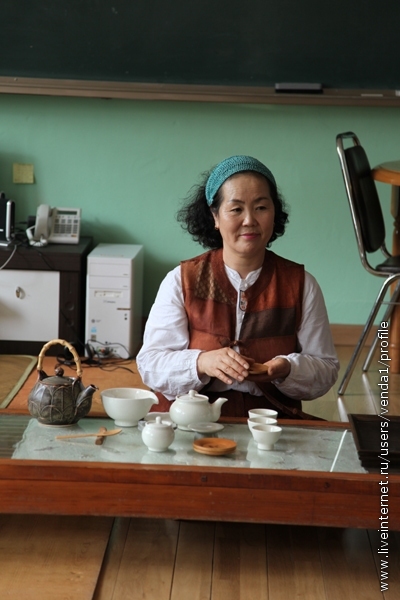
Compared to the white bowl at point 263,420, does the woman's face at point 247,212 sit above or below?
above

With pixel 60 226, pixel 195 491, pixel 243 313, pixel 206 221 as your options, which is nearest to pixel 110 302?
pixel 60 226

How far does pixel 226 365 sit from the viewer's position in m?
2.08

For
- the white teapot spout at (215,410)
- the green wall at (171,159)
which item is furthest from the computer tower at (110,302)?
the white teapot spout at (215,410)

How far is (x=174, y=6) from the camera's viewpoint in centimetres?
405

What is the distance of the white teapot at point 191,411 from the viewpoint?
2.01m

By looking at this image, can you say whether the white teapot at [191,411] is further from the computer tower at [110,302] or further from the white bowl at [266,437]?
the computer tower at [110,302]

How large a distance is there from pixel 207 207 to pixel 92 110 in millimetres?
2022

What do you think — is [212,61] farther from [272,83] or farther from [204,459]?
[204,459]

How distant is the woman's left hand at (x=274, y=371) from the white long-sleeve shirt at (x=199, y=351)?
3 cm

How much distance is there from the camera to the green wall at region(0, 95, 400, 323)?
422 cm

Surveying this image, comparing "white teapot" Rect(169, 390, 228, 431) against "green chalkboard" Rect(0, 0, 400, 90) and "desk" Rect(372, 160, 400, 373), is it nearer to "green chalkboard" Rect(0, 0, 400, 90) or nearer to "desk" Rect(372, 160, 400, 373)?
"desk" Rect(372, 160, 400, 373)

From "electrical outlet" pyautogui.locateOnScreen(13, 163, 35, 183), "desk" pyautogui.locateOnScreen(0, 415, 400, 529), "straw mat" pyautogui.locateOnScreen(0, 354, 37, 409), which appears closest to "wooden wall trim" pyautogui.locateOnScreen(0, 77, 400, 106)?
"electrical outlet" pyautogui.locateOnScreen(13, 163, 35, 183)

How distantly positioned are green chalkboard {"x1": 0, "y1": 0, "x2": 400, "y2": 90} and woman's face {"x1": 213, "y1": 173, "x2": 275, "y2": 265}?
1997 mm

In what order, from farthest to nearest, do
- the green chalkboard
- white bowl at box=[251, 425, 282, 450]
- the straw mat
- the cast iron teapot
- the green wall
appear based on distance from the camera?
the green wall, the green chalkboard, the straw mat, the cast iron teapot, white bowl at box=[251, 425, 282, 450]
